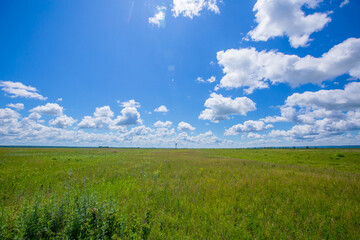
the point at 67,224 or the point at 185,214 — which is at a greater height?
the point at 67,224

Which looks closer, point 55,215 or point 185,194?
point 55,215

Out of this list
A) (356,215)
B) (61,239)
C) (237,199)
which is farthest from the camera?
(237,199)

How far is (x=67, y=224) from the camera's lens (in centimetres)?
327

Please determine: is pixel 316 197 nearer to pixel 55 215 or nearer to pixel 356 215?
pixel 356 215

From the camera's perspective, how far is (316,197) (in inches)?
259

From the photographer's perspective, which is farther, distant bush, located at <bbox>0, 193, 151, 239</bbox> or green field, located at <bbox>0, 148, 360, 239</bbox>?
green field, located at <bbox>0, 148, 360, 239</bbox>

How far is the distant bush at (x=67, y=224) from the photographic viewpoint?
313cm

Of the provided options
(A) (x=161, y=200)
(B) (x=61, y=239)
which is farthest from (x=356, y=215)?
(B) (x=61, y=239)

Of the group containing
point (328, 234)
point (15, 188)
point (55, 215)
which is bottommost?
point (328, 234)

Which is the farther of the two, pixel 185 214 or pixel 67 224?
pixel 185 214

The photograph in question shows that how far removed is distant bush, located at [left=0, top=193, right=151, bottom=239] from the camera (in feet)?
10.3

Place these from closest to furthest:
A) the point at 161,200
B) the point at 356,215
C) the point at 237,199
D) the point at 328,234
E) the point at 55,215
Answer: the point at 55,215 < the point at 328,234 < the point at 356,215 < the point at 161,200 < the point at 237,199

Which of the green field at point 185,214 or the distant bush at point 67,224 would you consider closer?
the distant bush at point 67,224

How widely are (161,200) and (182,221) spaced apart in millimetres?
1622
